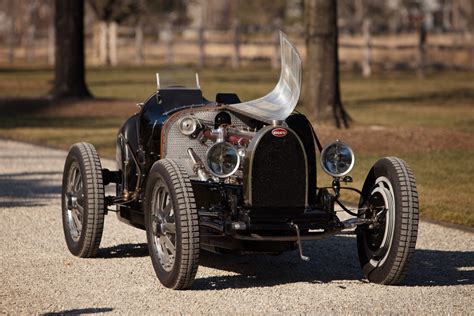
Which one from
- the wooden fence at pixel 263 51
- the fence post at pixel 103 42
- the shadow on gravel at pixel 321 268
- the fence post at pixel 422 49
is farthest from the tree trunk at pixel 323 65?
the fence post at pixel 103 42

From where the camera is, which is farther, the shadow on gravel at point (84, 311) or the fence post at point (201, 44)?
the fence post at point (201, 44)

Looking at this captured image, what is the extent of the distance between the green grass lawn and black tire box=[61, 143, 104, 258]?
42.0 inches

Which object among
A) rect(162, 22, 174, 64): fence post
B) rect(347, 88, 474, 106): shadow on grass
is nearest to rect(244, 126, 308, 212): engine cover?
rect(347, 88, 474, 106): shadow on grass

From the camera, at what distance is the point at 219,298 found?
7.48m

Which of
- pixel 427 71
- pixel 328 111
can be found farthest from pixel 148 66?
pixel 328 111

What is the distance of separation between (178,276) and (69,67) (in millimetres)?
17958

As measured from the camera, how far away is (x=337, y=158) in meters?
8.01

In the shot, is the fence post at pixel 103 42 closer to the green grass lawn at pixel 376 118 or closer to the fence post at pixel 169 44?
the fence post at pixel 169 44

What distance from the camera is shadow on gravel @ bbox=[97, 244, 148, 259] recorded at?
30.0 feet

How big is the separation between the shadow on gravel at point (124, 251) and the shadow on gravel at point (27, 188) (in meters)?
2.59

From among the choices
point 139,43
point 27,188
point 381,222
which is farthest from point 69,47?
point 139,43

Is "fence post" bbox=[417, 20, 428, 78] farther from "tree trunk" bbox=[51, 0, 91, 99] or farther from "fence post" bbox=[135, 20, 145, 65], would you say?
"tree trunk" bbox=[51, 0, 91, 99]

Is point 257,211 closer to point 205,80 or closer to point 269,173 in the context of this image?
point 269,173

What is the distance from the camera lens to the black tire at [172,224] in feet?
24.2
